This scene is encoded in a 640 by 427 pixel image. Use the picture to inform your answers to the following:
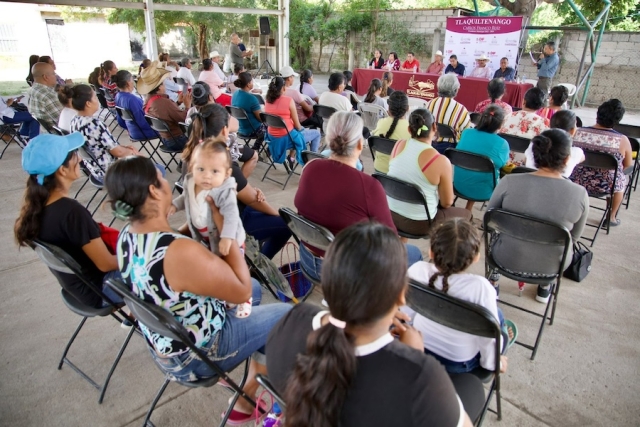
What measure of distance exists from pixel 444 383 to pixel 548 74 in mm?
10867

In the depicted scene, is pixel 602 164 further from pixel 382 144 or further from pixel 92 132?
pixel 92 132

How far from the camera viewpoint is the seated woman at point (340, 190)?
220 centimetres

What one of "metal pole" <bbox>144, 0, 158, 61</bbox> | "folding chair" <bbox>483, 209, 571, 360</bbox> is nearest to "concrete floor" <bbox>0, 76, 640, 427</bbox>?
"folding chair" <bbox>483, 209, 571, 360</bbox>

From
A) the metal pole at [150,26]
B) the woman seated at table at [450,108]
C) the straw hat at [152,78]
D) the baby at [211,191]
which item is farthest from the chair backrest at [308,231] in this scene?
the metal pole at [150,26]

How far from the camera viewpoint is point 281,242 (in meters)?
3.04

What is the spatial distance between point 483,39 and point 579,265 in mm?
8860

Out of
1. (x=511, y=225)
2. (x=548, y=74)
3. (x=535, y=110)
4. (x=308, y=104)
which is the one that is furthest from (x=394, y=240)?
(x=548, y=74)

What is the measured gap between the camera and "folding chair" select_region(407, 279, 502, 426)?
56.4 inches

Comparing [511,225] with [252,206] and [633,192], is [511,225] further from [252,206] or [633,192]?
[633,192]

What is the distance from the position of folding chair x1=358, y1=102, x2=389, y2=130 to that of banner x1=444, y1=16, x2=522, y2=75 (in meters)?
5.79

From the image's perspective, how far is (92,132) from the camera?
3633 millimetres

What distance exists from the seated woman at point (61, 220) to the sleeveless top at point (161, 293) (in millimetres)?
533

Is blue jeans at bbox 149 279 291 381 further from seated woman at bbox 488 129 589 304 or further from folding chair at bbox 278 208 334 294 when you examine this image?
seated woman at bbox 488 129 589 304

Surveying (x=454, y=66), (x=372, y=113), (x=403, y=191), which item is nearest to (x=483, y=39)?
(x=454, y=66)
